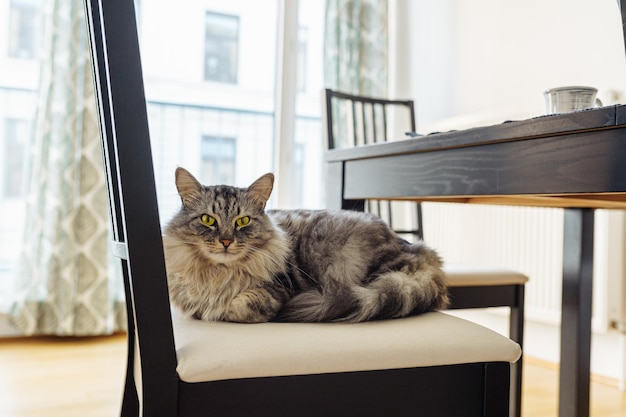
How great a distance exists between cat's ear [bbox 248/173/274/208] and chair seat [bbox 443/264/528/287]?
0.76 metres

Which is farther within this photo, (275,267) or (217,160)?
(217,160)

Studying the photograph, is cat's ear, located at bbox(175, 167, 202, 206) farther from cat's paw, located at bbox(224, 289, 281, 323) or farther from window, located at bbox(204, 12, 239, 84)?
window, located at bbox(204, 12, 239, 84)

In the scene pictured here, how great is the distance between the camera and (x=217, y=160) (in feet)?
11.1

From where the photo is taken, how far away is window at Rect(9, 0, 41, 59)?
115 inches

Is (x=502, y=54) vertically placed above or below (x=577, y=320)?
above

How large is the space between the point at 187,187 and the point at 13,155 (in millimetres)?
2349

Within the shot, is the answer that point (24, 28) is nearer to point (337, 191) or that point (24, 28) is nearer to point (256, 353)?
point (337, 191)

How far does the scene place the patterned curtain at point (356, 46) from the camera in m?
3.38

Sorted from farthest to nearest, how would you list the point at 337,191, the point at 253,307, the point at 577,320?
the point at 337,191 < the point at 577,320 < the point at 253,307

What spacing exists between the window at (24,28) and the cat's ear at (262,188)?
2.41 m

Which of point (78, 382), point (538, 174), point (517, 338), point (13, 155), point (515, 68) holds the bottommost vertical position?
point (78, 382)

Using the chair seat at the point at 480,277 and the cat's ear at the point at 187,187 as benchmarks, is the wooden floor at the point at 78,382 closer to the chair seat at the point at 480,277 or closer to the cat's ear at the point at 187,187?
the chair seat at the point at 480,277

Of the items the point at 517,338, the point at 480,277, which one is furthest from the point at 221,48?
the point at 517,338

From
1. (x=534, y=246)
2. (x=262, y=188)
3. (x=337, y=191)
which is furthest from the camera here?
(x=534, y=246)
